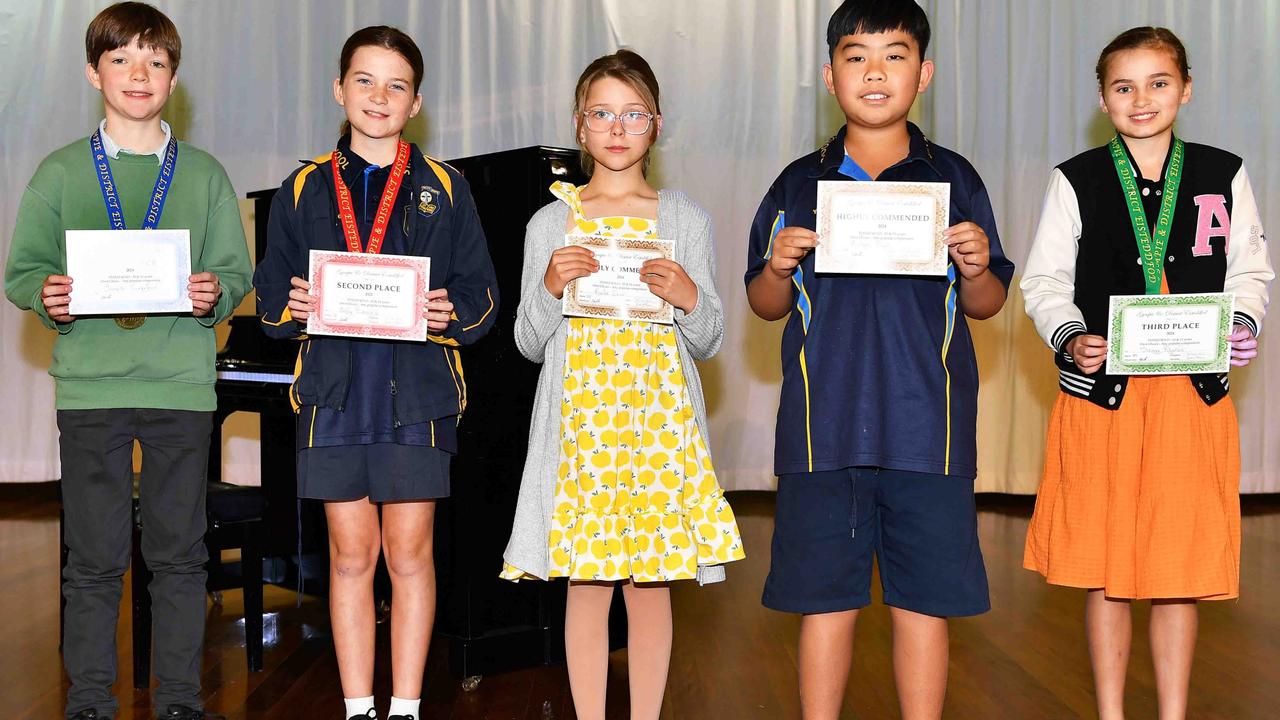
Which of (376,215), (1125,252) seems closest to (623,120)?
(376,215)

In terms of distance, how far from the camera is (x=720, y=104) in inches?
256

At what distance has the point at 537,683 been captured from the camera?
3148 mm

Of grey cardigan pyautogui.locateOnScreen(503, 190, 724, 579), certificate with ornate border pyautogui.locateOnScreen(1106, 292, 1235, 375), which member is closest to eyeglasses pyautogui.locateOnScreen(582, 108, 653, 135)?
grey cardigan pyautogui.locateOnScreen(503, 190, 724, 579)

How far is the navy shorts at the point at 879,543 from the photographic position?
6.88 feet

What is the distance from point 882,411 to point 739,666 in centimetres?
148

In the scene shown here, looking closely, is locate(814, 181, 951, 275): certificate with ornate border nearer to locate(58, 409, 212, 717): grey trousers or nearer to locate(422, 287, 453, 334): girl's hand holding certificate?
locate(422, 287, 453, 334): girl's hand holding certificate

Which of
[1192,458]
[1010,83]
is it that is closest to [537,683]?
[1192,458]

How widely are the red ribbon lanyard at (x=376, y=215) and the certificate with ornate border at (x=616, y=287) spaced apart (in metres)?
0.47

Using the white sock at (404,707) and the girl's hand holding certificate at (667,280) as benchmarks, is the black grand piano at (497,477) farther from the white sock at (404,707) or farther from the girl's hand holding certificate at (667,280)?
the girl's hand holding certificate at (667,280)

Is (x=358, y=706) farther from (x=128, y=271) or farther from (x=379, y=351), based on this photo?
(x=128, y=271)

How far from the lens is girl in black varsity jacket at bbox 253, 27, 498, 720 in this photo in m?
2.42

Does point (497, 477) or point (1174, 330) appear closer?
point (1174, 330)

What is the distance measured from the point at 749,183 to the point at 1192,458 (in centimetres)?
434

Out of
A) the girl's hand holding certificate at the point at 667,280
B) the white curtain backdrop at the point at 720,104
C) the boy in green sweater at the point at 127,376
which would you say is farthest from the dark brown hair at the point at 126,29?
the white curtain backdrop at the point at 720,104
